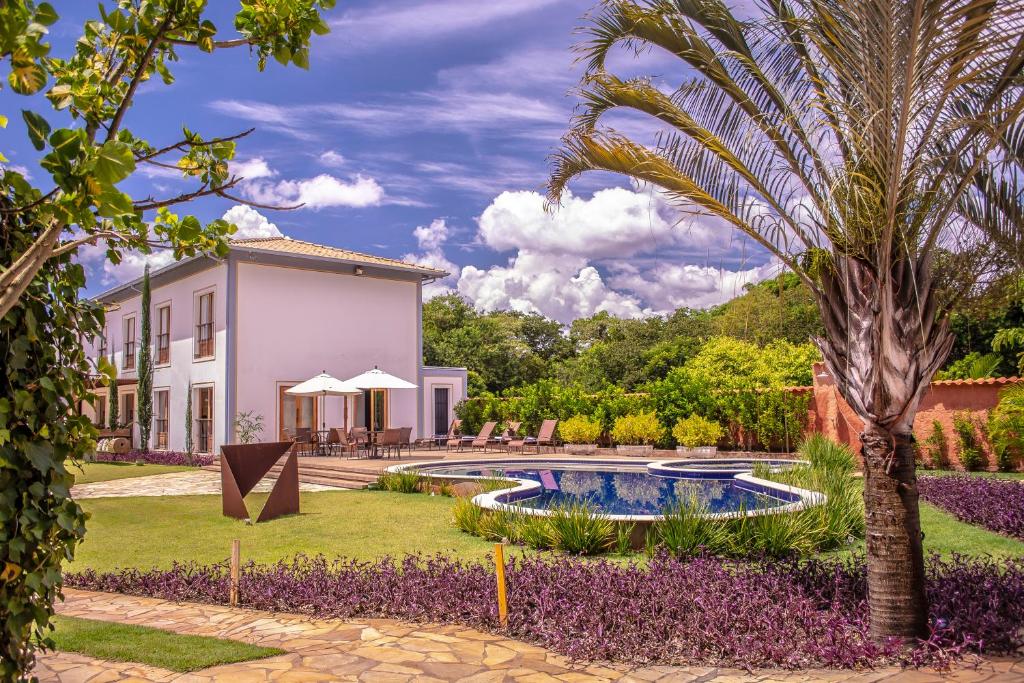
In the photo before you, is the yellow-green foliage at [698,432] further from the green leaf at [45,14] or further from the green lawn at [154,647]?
the green leaf at [45,14]

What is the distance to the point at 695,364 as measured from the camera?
113 ft

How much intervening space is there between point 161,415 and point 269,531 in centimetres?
1832

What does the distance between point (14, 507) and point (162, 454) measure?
877 inches

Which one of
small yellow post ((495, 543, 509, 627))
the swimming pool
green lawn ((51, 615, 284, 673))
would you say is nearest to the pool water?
the swimming pool

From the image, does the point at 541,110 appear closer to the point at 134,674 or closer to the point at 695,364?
the point at 134,674

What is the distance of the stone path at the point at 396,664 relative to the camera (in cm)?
454

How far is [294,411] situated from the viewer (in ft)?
77.4

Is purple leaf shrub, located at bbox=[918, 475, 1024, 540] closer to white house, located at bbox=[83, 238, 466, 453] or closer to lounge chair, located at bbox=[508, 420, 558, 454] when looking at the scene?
lounge chair, located at bbox=[508, 420, 558, 454]

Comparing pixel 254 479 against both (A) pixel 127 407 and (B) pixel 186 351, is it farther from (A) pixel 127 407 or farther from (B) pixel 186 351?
(A) pixel 127 407

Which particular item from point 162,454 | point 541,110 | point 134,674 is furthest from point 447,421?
point 134,674

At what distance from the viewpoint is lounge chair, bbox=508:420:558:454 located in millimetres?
22266

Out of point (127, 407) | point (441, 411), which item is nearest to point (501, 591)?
point (441, 411)

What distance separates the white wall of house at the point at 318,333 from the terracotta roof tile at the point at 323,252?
0.60 metres

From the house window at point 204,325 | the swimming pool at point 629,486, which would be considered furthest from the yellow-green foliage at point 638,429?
the house window at point 204,325
